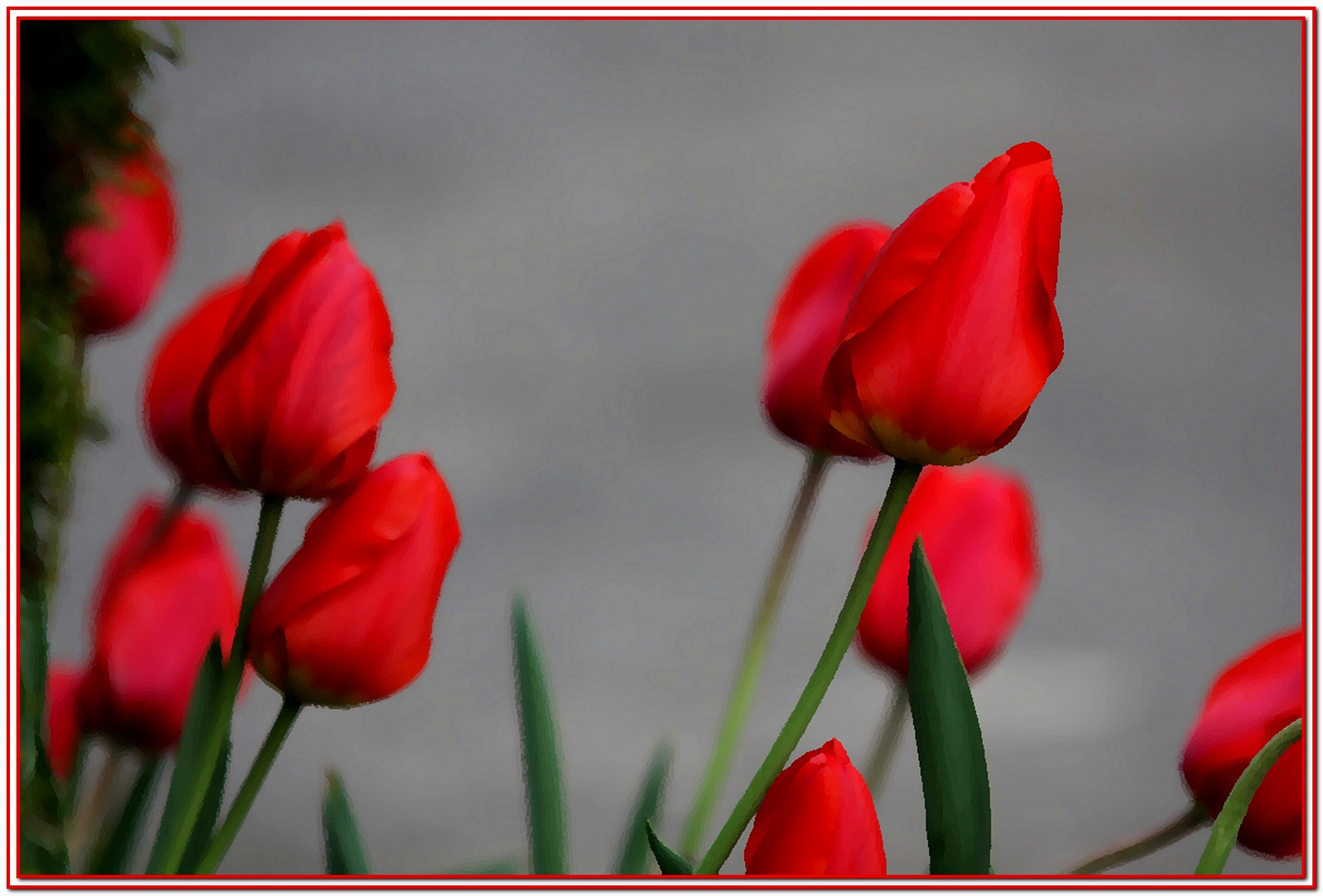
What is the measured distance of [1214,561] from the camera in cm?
58

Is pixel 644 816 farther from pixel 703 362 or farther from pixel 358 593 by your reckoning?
pixel 703 362

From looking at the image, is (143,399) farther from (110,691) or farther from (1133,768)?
(1133,768)

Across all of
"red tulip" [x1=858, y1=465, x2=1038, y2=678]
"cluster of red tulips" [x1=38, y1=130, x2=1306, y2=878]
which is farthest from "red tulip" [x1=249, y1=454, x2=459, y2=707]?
"red tulip" [x1=858, y1=465, x2=1038, y2=678]

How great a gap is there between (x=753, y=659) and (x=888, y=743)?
0.04 m

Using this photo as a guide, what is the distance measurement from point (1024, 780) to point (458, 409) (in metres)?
0.39

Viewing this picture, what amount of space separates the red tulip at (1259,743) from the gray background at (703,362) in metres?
0.30

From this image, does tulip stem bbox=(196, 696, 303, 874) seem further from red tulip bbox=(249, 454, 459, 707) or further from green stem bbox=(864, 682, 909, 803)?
green stem bbox=(864, 682, 909, 803)

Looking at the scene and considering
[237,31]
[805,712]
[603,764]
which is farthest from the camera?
[603,764]

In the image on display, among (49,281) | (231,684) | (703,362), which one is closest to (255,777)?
(231,684)

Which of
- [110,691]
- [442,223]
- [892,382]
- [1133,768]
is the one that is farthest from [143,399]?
[1133,768]

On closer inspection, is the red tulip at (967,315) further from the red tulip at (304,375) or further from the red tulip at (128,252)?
the red tulip at (128,252)

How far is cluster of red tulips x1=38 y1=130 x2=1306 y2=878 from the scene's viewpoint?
19cm

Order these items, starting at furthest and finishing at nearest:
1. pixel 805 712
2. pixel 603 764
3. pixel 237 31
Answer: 1. pixel 603 764
2. pixel 237 31
3. pixel 805 712

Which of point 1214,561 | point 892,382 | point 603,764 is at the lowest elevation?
point 603,764
